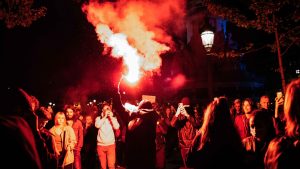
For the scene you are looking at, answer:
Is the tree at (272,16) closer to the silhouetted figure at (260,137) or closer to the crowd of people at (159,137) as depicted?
the crowd of people at (159,137)

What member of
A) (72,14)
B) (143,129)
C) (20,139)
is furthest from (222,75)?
(20,139)

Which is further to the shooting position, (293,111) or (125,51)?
(125,51)

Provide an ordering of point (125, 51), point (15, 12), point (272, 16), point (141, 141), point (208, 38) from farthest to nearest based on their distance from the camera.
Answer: point (272, 16)
point (15, 12)
point (208, 38)
point (125, 51)
point (141, 141)

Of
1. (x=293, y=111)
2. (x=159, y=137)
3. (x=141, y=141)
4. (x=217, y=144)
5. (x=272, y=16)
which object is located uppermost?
(x=272, y=16)

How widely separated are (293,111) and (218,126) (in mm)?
1146

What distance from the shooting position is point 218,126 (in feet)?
12.8

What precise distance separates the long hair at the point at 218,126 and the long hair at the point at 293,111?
103 centimetres

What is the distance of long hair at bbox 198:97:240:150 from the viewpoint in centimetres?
385

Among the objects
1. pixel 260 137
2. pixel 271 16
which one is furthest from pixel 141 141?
pixel 271 16

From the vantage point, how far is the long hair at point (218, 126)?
12.6ft

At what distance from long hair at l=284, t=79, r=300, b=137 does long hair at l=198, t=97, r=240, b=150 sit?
1.03 m

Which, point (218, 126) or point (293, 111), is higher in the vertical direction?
point (293, 111)

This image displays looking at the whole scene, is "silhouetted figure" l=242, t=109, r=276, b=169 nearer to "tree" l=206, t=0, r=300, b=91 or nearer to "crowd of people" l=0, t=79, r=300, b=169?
"crowd of people" l=0, t=79, r=300, b=169

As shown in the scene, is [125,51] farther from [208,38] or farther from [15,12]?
[15,12]
